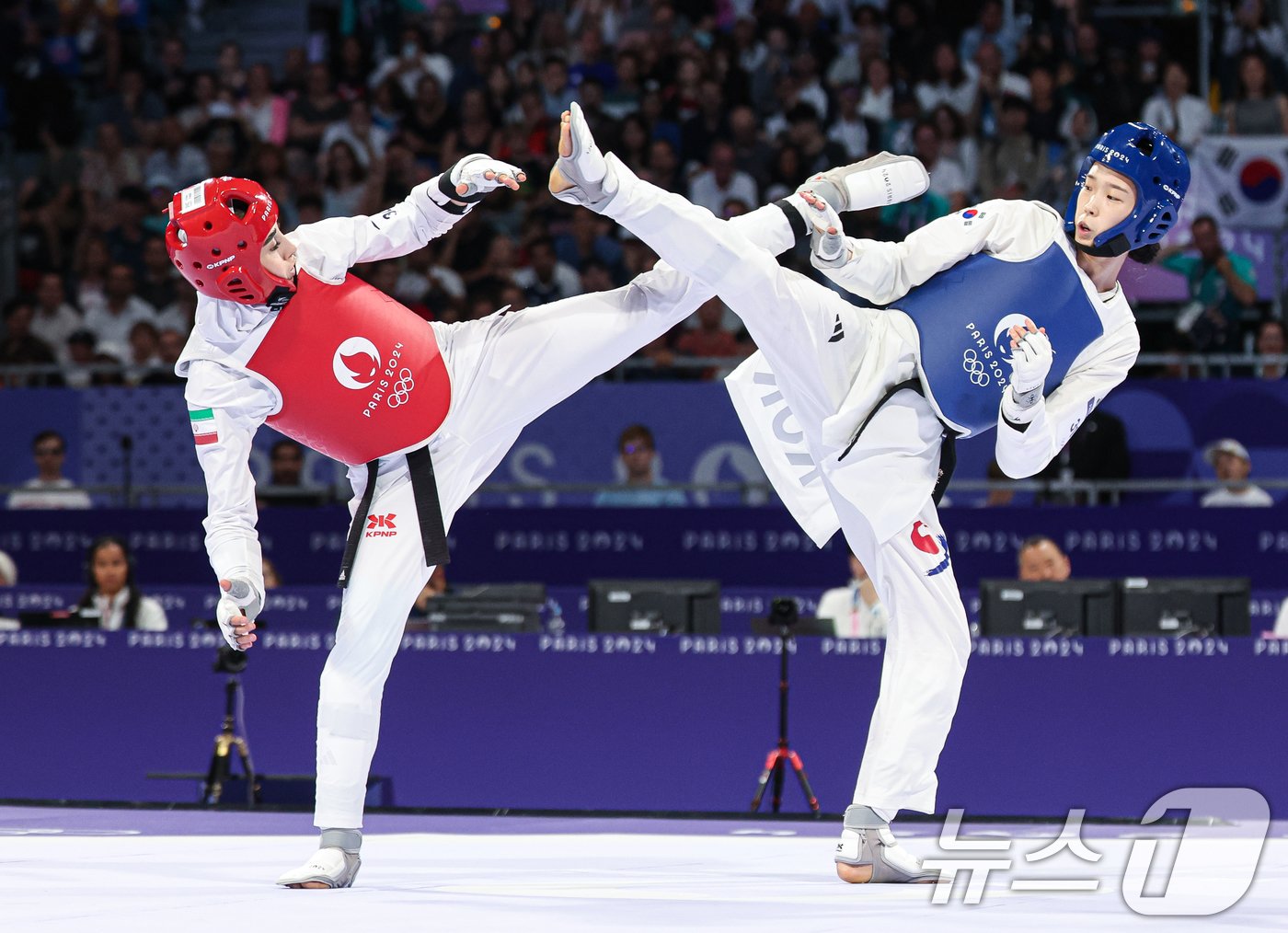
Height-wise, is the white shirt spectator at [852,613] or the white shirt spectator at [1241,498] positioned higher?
the white shirt spectator at [1241,498]

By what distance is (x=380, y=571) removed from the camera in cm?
477

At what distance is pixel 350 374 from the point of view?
4.86 metres

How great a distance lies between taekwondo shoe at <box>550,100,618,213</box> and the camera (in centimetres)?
458

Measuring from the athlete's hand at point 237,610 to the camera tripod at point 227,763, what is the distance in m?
3.12

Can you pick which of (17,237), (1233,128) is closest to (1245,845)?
(1233,128)

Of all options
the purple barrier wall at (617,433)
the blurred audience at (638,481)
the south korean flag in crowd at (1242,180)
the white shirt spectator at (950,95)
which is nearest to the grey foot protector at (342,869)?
the blurred audience at (638,481)

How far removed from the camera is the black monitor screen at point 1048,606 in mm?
8078

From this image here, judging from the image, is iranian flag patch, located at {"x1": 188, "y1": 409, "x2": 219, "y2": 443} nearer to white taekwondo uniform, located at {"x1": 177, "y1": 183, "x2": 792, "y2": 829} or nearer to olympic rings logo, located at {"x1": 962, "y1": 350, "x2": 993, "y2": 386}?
white taekwondo uniform, located at {"x1": 177, "y1": 183, "x2": 792, "y2": 829}

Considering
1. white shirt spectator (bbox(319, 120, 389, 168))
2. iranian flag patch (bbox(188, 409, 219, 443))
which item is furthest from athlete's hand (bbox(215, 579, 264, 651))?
white shirt spectator (bbox(319, 120, 389, 168))

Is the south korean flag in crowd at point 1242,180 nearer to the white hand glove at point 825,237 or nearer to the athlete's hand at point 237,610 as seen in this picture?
the white hand glove at point 825,237

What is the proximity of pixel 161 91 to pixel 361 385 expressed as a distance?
34.6 ft

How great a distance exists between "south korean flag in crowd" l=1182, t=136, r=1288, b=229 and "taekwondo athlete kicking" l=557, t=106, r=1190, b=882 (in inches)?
276

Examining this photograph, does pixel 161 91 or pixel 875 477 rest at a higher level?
pixel 161 91

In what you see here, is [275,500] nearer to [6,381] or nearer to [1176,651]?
[6,381]
